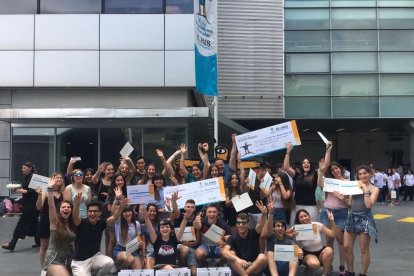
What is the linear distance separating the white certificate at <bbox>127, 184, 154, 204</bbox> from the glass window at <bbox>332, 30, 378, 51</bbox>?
20835mm

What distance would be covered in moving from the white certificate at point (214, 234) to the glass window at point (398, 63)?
69.9ft

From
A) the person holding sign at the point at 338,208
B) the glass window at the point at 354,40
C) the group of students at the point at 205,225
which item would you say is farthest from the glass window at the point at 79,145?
the glass window at the point at 354,40

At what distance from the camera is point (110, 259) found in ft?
23.2

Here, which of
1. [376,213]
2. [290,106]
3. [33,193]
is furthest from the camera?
[290,106]

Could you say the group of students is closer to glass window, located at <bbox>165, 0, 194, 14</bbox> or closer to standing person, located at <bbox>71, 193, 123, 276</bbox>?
standing person, located at <bbox>71, 193, 123, 276</bbox>

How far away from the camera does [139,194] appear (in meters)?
7.76

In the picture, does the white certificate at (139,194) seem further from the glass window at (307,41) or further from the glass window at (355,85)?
the glass window at (355,85)

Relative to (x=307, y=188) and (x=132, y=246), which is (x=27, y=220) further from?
(x=307, y=188)

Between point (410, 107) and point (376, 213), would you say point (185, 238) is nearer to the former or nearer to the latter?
point (376, 213)

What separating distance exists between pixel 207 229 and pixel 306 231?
1493 mm

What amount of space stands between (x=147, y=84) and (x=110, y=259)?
10303mm

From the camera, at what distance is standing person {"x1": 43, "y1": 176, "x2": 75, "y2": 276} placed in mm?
6809

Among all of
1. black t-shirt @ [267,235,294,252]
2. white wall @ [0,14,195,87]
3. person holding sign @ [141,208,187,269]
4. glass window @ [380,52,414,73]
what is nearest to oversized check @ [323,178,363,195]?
black t-shirt @ [267,235,294,252]

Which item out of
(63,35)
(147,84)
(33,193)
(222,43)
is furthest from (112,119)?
(222,43)
